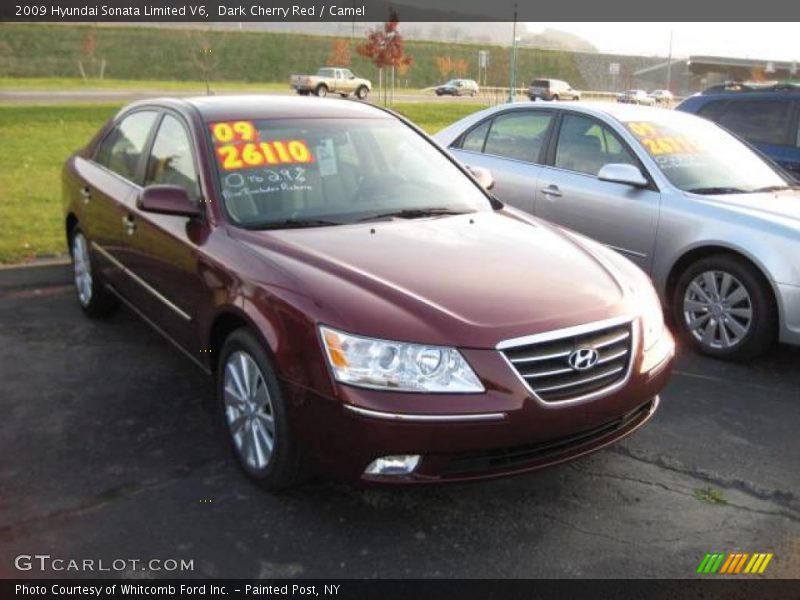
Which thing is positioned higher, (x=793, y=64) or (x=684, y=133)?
(x=793, y=64)

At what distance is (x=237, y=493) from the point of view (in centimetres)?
315

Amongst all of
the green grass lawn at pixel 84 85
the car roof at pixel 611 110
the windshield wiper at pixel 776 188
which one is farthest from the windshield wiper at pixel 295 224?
the green grass lawn at pixel 84 85

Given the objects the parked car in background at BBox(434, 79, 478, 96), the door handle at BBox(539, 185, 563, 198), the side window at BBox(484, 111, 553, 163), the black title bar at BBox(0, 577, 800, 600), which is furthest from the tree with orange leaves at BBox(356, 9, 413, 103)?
the black title bar at BBox(0, 577, 800, 600)

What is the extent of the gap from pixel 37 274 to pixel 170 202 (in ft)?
11.3

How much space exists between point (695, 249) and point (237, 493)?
11.2 feet

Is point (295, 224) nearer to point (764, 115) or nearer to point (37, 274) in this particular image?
point (37, 274)

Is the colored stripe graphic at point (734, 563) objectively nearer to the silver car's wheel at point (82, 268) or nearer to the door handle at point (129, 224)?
the door handle at point (129, 224)

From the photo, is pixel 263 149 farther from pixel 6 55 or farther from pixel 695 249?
pixel 6 55

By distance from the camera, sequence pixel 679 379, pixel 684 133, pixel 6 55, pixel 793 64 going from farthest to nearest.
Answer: pixel 6 55
pixel 793 64
pixel 684 133
pixel 679 379

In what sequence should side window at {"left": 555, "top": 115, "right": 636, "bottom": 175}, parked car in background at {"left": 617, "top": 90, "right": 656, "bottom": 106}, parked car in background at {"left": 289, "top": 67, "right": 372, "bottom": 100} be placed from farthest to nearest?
1. parked car in background at {"left": 289, "top": 67, "right": 372, "bottom": 100}
2. parked car in background at {"left": 617, "top": 90, "right": 656, "bottom": 106}
3. side window at {"left": 555, "top": 115, "right": 636, "bottom": 175}

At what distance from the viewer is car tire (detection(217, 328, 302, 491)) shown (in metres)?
2.90

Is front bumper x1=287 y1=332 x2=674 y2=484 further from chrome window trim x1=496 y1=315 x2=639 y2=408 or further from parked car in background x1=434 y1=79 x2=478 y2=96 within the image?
parked car in background x1=434 y1=79 x2=478 y2=96

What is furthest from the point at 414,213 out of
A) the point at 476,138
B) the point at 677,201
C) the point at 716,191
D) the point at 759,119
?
the point at 759,119

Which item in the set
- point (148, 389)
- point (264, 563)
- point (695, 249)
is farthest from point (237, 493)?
point (695, 249)
